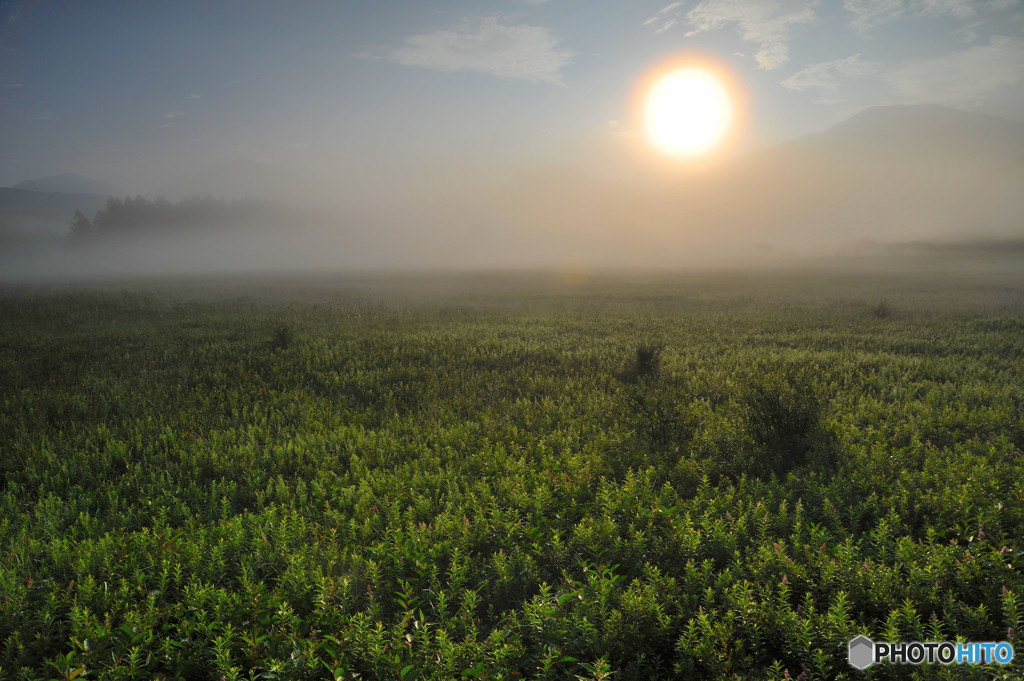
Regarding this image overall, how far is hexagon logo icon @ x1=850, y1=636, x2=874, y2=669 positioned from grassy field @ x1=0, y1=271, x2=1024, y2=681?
0.31 ft

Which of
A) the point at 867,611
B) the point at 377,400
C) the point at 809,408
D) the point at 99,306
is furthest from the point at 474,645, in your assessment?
the point at 99,306

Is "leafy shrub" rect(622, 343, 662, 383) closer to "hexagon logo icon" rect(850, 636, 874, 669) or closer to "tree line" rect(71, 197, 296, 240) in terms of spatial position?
"hexagon logo icon" rect(850, 636, 874, 669)

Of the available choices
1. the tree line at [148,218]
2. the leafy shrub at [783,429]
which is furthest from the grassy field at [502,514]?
the tree line at [148,218]

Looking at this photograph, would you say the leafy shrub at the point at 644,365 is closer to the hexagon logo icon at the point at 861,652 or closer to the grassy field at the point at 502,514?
the grassy field at the point at 502,514

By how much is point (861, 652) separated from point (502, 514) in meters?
3.85

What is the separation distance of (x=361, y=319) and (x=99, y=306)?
16.9 meters

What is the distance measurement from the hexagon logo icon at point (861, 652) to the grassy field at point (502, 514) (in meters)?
0.09

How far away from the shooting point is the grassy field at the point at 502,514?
4.14 meters

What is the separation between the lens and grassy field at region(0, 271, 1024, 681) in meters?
4.14

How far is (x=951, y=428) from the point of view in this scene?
9266 millimetres

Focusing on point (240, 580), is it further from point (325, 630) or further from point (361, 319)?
point (361, 319)

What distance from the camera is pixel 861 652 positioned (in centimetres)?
393

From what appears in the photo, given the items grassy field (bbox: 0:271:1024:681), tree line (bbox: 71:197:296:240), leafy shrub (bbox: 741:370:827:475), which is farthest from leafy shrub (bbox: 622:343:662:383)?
tree line (bbox: 71:197:296:240)

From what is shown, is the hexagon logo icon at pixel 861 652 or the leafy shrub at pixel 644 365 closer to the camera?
the hexagon logo icon at pixel 861 652
